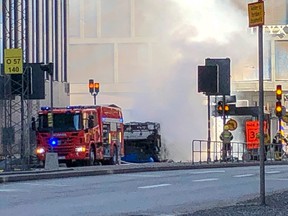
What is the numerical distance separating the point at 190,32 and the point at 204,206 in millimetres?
42962

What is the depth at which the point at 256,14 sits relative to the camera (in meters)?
14.2

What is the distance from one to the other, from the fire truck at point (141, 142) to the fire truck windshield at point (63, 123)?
12.2 m

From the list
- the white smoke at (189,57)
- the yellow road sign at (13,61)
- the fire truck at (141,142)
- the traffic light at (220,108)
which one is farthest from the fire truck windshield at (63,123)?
the white smoke at (189,57)

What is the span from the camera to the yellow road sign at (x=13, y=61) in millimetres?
29859

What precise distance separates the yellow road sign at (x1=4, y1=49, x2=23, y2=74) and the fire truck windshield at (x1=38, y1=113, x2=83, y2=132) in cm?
784

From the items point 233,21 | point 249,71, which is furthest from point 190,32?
point 249,71

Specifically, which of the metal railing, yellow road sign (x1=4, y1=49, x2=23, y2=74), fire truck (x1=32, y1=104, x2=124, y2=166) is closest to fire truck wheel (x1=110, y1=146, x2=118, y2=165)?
fire truck (x1=32, y1=104, x2=124, y2=166)

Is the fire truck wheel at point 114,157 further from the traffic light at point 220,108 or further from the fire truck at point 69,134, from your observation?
the traffic light at point 220,108

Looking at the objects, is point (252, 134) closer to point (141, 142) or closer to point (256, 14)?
point (141, 142)

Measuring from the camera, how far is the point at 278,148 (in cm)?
Result: 4797

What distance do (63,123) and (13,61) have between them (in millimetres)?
8559

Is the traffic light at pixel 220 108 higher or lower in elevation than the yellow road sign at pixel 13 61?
lower

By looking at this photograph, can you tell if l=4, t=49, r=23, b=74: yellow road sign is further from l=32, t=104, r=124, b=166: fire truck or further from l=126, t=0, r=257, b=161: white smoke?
l=126, t=0, r=257, b=161: white smoke

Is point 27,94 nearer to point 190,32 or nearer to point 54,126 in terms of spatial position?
point 54,126
